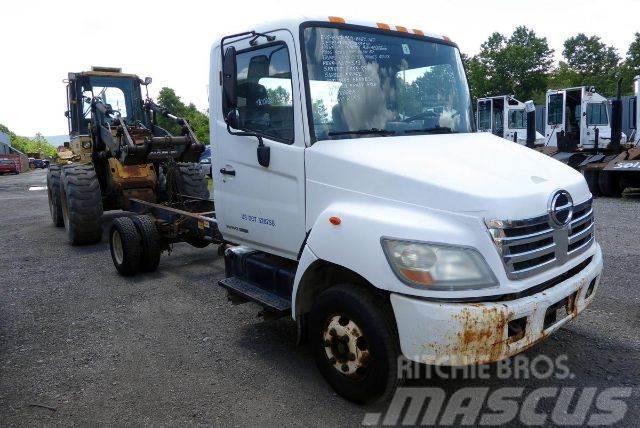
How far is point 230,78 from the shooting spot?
381cm

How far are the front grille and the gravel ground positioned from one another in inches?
42.0

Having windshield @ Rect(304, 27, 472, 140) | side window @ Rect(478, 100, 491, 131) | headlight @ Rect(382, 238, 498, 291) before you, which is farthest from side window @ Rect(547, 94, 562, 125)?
headlight @ Rect(382, 238, 498, 291)

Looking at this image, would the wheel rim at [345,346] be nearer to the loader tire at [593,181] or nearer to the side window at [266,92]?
the side window at [266,92]

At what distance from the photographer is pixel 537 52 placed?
199ft

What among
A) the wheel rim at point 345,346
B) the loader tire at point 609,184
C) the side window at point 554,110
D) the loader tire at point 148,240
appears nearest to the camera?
the wheel rim at point 345,346

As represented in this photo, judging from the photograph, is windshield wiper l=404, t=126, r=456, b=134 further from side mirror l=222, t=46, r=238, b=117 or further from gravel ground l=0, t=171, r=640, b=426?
gravel ground l=0, t=171, r=640, b=426

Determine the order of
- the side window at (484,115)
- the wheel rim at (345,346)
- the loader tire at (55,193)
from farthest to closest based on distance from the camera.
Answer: the side window at (484,115) → the loader tire at (55,193) → the wheel rim at (345,346)

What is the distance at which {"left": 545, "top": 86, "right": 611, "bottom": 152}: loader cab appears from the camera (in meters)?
17.9

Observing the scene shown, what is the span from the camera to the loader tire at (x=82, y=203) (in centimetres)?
836

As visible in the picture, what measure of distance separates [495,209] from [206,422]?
2.27 metres

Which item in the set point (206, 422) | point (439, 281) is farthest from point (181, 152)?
point (439, 281)

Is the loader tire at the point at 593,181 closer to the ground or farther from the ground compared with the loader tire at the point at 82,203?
closer to the ground

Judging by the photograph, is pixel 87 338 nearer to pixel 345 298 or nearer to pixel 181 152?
pixel 345 298

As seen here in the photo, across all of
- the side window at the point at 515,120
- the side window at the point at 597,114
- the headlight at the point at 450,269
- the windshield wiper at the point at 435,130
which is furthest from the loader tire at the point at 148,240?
the side window at the point at 515,120
